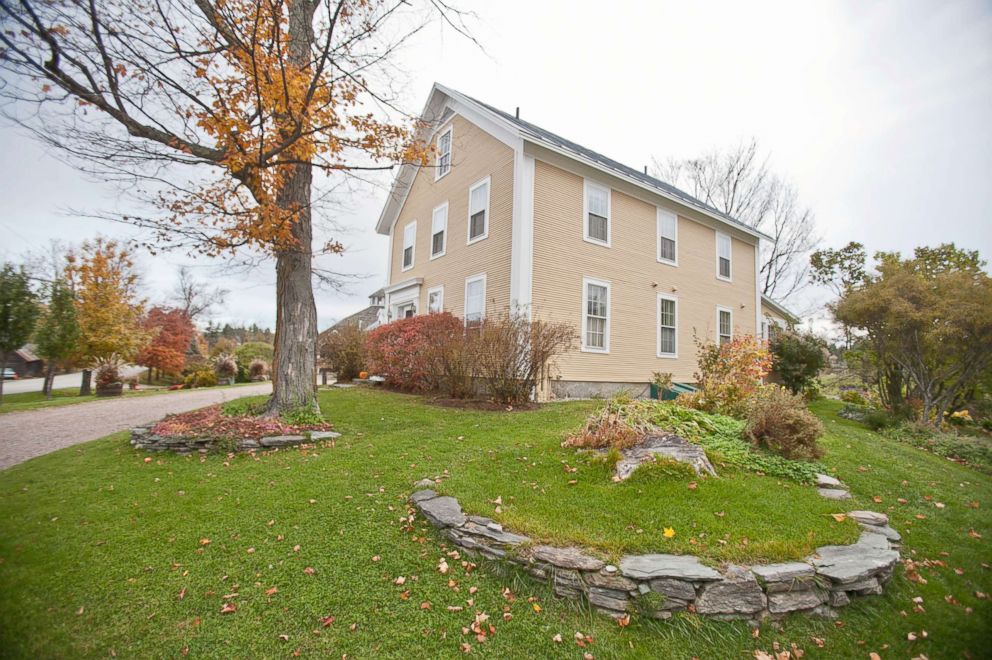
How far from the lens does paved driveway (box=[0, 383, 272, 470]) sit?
19.4ft

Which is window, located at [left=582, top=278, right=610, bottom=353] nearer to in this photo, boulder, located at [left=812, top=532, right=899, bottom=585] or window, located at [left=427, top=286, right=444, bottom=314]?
window, located at [left=427, top=286, right=444, bottom=314]

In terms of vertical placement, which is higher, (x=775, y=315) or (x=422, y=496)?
(x=775, y=315)

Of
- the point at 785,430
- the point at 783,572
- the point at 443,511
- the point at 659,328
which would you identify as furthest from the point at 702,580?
the point at 659,328

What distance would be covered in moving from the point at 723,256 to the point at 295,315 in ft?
46.2

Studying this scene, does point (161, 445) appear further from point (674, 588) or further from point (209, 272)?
point (674, 588)

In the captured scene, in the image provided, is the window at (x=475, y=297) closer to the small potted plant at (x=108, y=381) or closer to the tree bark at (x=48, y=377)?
the tree bark at (x=48, y=377)

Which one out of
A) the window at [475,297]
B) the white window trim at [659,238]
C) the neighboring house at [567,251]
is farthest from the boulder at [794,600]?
the white window trim at [659,238]

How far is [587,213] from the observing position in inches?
431

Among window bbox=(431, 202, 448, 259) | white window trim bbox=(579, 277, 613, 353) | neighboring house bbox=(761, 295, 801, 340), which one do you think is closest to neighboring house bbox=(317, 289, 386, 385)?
window bbox=(431, 202, 448, 259)

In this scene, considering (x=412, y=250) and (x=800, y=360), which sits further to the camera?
(x=412, y=250)

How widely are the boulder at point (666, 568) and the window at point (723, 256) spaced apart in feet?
44.8

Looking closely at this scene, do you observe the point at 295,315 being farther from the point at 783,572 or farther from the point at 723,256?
the point at 723,256

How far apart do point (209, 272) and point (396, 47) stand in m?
4.32

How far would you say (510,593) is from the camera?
271cm
